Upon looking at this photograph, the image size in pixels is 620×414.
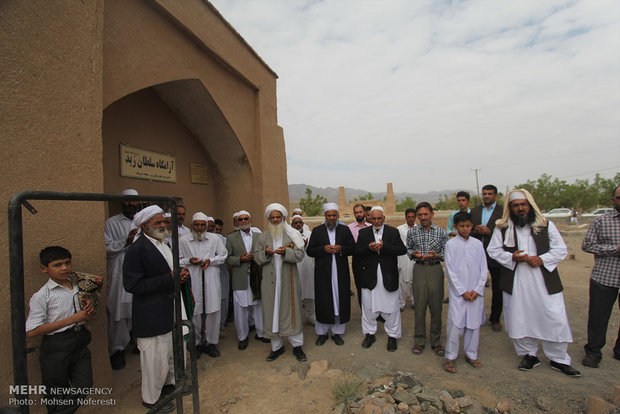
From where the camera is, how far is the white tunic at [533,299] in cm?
326

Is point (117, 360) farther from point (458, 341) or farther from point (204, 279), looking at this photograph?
point (458, 341)

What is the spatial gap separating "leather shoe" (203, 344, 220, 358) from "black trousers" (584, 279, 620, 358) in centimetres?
428

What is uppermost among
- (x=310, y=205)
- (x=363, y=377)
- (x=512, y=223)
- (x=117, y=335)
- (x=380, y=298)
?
(x=310, y=205)

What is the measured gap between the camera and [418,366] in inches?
141

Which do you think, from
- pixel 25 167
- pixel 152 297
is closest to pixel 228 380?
pixel 152 297

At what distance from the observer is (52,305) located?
2.42 meters

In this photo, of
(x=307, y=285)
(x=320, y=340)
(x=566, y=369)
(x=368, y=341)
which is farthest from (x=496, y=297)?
(x=307, y=285)

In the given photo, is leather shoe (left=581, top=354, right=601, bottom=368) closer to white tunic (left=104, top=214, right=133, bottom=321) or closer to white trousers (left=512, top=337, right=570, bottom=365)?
white trousers (left=512, top=337, right=570, bottom=365)

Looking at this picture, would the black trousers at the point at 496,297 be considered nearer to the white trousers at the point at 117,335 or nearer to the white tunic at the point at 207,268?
the white tunic at the point at 207,268

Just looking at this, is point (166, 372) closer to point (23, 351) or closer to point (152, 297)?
point (152, 297)

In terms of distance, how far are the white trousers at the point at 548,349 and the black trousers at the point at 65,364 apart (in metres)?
4.19

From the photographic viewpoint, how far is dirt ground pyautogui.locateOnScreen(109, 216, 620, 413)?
2963mm

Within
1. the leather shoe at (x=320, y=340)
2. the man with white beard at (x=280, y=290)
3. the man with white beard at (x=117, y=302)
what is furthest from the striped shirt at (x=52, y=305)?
the leather shoe at (x=320, y=340)

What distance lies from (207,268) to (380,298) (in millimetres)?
2286
